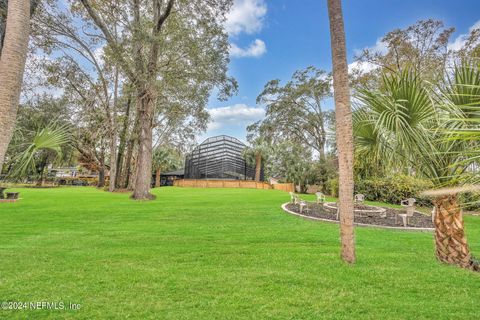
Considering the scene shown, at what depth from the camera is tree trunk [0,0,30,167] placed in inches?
93.9

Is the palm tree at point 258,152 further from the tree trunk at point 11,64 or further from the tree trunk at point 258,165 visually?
the tree trunk at point 11,64

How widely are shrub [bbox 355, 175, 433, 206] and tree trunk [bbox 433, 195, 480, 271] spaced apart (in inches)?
386

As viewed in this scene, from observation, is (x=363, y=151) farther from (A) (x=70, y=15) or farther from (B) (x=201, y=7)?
(A) (x=70, y=15)

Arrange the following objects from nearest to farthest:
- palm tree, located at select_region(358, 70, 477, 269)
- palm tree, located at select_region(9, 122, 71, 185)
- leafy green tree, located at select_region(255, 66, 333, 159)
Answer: palm tree, located at select_region(9, 122, 71, 185), palm tree, located at select_region(358, 70, 477, 269), leafy green tree, located at select_region(255, 66, 333, 159)

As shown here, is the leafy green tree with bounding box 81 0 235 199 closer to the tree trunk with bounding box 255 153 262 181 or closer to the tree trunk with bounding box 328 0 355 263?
the tree trunk with bounding box 328 0 355 263

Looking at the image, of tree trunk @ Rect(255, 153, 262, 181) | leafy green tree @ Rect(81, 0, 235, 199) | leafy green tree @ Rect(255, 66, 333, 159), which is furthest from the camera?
tree trunk @ Rect(255, 153, 262, 181)

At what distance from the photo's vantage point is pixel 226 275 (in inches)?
132

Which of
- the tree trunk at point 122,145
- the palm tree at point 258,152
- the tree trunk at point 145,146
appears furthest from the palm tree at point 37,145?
the palm tree at point 258,152

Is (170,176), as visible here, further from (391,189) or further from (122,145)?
(391,189)

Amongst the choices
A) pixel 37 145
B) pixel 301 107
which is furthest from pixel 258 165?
pixel 37 145

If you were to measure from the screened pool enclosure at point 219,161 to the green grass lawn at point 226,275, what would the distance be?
23.7 m

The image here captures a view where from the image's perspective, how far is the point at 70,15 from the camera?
1295 cm

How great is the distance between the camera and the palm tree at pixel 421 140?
3234 mm

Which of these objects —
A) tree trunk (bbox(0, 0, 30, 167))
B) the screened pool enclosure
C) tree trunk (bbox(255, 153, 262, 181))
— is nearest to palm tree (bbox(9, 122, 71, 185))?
tree trunk (bbox(0, 0, 30, 167))
